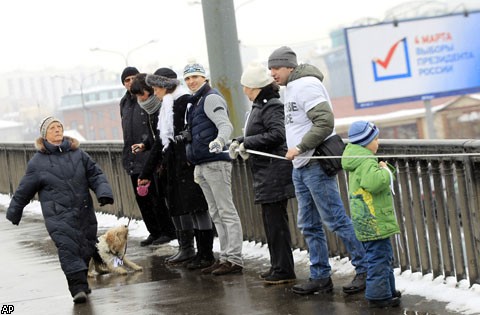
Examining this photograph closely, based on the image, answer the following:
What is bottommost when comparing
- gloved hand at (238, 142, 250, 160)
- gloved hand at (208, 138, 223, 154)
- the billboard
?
gloved hand at (238, 142, 250, 160)

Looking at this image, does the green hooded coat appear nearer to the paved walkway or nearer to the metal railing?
the metal railing

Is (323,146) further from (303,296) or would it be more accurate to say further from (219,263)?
(219,263)

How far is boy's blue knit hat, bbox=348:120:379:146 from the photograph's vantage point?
23.4ft

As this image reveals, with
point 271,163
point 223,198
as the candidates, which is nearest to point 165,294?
point 223,198

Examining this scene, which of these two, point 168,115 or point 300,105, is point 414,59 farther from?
point 300,105

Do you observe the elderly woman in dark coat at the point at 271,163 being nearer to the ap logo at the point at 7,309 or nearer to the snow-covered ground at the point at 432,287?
the snow-covered ground at the point at 432,287

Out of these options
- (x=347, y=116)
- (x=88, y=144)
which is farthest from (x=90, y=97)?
(x=88, y=144)

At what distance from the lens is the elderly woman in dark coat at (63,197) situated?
8.81 metres

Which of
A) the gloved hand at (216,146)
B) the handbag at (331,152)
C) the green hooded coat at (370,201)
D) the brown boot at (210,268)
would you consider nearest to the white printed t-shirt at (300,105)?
the handbag at (331,152)

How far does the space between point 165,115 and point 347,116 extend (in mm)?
109931

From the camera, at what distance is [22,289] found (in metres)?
9.60

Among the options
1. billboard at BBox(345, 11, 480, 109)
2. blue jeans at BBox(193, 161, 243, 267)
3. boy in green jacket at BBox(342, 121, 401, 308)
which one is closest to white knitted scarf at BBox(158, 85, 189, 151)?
blue jeans at BBox(193, 161, 243, 267)

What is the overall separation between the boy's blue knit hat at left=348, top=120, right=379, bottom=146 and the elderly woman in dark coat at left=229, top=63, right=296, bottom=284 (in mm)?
1140

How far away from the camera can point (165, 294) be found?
8578 millimetres
